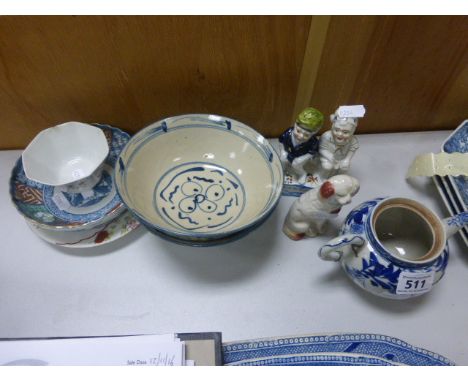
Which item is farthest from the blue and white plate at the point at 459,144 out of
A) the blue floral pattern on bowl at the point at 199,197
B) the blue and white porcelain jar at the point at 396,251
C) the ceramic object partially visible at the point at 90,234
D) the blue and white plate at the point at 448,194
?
the ceramic object partially visible at the point at 90,234

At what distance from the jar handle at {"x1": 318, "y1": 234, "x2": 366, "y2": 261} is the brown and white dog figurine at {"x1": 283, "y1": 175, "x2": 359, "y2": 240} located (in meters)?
0.05

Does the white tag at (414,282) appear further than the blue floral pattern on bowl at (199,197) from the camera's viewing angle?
No

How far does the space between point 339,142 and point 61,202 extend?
1.70ft

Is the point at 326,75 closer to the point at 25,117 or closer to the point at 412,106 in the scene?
the point at 412,106

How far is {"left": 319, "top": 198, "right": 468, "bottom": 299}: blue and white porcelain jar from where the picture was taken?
2.04 ft

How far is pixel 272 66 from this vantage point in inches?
30.5

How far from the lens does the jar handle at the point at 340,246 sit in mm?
642

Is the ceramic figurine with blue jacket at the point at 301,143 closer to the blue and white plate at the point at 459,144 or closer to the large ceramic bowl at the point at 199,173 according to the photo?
the large ceramic bowl at the point at 199,173

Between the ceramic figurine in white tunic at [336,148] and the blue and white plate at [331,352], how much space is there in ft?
0.94

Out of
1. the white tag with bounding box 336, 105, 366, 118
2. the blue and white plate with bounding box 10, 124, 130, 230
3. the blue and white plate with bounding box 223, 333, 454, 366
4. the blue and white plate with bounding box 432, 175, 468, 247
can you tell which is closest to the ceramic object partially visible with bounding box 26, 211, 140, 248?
the blue and white plate with bounding box 10, 124, 130, 230

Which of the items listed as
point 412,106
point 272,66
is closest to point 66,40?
point 272,66

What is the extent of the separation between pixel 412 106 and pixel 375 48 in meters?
0.21

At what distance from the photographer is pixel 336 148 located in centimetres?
73

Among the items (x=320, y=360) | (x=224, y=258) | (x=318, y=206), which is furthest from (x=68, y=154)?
(x=320, y=360)
